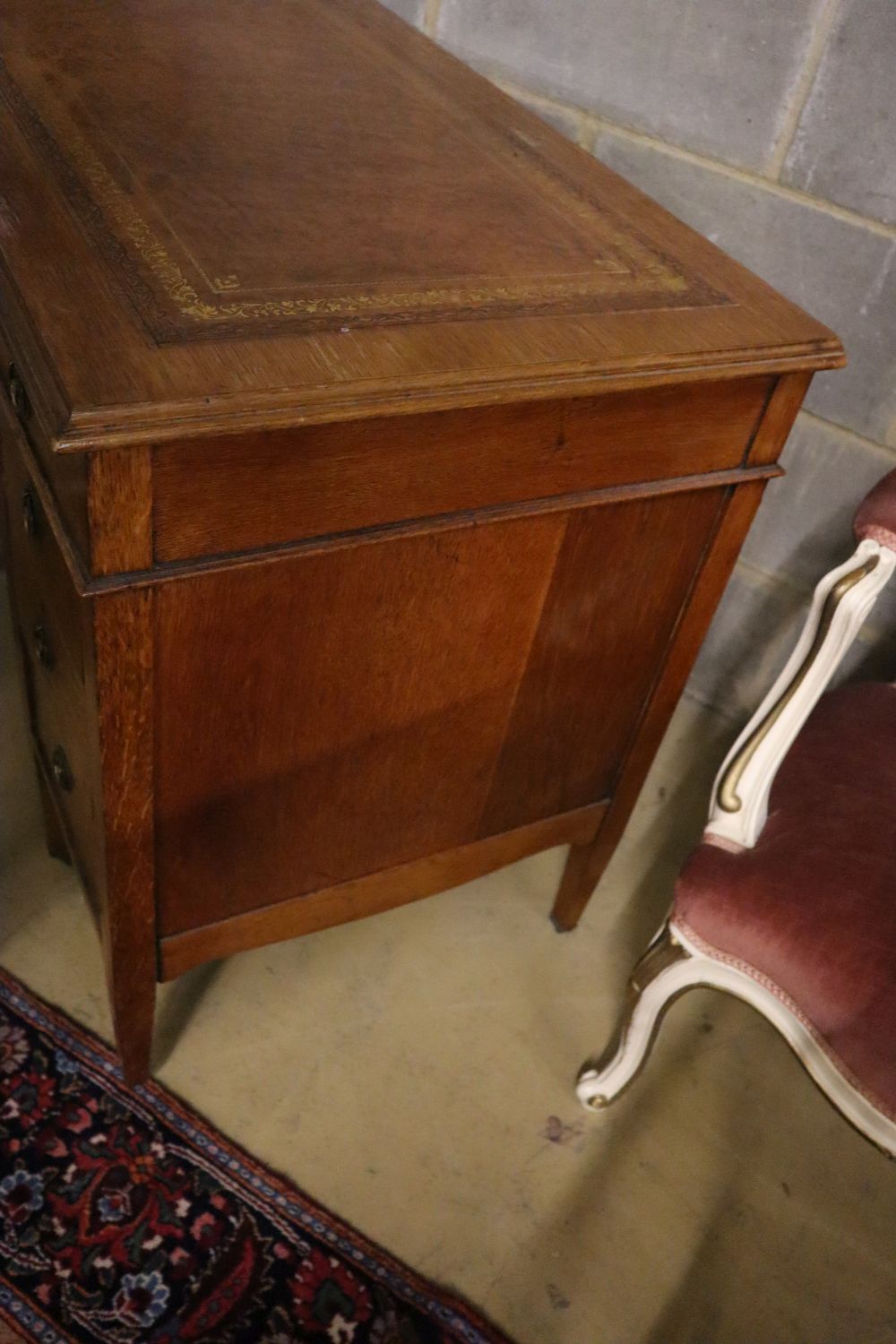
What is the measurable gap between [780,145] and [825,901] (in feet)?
3.33

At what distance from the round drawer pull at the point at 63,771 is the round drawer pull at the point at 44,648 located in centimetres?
10

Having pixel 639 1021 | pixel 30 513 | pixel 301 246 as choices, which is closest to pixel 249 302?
pixel 301 246

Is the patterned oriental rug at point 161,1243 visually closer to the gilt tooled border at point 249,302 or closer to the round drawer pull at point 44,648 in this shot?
the round drawer pull at point 44,648

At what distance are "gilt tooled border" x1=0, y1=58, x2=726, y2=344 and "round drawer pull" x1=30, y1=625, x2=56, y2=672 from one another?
42 centimetres

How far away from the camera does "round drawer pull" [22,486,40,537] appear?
109 cm

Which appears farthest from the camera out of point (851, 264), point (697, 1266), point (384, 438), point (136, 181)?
point (851, 264)

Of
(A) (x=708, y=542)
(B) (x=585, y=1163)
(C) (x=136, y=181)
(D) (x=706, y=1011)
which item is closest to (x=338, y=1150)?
(B) (x=585, y=1163)

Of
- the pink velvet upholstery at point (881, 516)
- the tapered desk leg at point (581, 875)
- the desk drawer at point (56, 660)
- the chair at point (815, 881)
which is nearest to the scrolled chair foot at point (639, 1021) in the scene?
the chair at point (815, 881)

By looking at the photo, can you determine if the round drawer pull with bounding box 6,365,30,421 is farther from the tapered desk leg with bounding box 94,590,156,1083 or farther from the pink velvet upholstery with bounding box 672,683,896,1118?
the pink velvet upholstery with bounding box 672,683,896,1118

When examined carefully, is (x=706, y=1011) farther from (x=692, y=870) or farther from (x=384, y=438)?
(x=384, y=438)

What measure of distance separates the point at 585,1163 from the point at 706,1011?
0.31 metres

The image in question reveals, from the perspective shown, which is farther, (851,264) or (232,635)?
(851,264)

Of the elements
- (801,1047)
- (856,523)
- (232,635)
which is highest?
(856,523)

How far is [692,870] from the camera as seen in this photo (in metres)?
1.13
